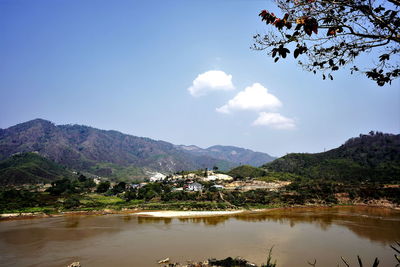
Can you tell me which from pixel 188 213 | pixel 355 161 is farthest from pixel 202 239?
pixel 355 161

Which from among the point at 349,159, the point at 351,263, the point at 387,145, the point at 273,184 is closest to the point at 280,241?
the point at 351,263

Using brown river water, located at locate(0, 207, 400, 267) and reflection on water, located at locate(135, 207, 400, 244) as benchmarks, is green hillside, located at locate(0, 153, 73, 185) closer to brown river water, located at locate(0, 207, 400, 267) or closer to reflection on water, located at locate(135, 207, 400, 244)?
brown river water, located at locate(0, 207, 400, 267)

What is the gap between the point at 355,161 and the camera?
76938mm

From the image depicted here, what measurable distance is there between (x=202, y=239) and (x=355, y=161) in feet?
237

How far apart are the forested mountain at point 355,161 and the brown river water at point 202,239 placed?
107 feet

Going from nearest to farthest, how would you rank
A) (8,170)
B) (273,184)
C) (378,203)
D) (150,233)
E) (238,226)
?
(150,233) → (238,226) → (378,203) → (273,184) → (8,170)

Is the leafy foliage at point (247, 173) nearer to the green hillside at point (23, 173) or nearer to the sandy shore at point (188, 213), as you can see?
the sandy shore at point (188, 213)

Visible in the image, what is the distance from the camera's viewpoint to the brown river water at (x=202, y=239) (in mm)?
18328

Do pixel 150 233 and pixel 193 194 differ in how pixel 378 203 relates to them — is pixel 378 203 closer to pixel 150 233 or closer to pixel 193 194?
pixel 193 194

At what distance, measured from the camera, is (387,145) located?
83.0 metres

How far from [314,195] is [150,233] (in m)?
35.7

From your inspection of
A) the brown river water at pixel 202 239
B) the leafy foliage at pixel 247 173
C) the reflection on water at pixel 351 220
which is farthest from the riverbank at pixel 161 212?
the leafy foliage at pixel 247 173

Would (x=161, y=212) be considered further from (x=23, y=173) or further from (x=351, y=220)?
(x=23, y=173)

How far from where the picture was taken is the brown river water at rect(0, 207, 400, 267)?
60.1 ft
